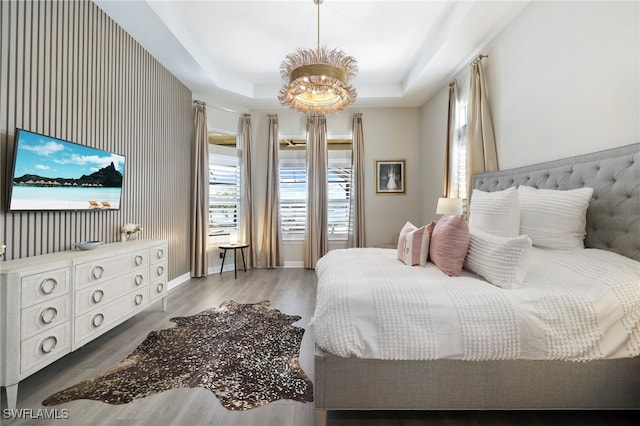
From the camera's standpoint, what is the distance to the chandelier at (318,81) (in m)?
2.38

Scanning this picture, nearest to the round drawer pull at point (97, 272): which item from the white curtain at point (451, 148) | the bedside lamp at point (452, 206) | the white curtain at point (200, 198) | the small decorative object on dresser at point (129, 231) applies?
the small decorative object on dresser at point (129, 231)

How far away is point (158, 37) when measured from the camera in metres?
2.98

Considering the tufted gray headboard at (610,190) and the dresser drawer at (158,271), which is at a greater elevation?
the tufted gray headboard at (610,190)

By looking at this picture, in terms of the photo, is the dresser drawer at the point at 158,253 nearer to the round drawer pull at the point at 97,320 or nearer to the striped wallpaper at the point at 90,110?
the striped wallpaper at the point at 90,110

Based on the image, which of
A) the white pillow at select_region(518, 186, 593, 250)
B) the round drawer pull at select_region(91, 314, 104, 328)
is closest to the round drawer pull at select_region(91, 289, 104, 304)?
the round drawer pull at select_region(91, 314, 104, 328)

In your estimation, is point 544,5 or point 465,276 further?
point 544,5

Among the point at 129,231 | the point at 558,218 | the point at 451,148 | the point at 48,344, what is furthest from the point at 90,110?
the point at 451,148

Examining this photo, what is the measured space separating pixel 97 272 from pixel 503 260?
2712 millimetres

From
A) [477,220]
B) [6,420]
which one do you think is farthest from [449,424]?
[6,420]

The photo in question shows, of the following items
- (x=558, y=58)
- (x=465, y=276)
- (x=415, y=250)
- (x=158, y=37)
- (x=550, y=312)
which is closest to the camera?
(x=550, y=312)

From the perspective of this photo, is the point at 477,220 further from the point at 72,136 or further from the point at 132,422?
the point at 72,136

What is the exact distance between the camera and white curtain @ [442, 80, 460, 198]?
12.3 feet

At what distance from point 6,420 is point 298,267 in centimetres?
382

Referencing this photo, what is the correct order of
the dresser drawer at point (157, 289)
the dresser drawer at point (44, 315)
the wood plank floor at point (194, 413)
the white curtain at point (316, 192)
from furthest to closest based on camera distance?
the white curtain at point (316, 192) < the dresser drawer at point (157, 289) < the dresser drawer at point (44, 315) < the wood plank floor at point (194, 413)
